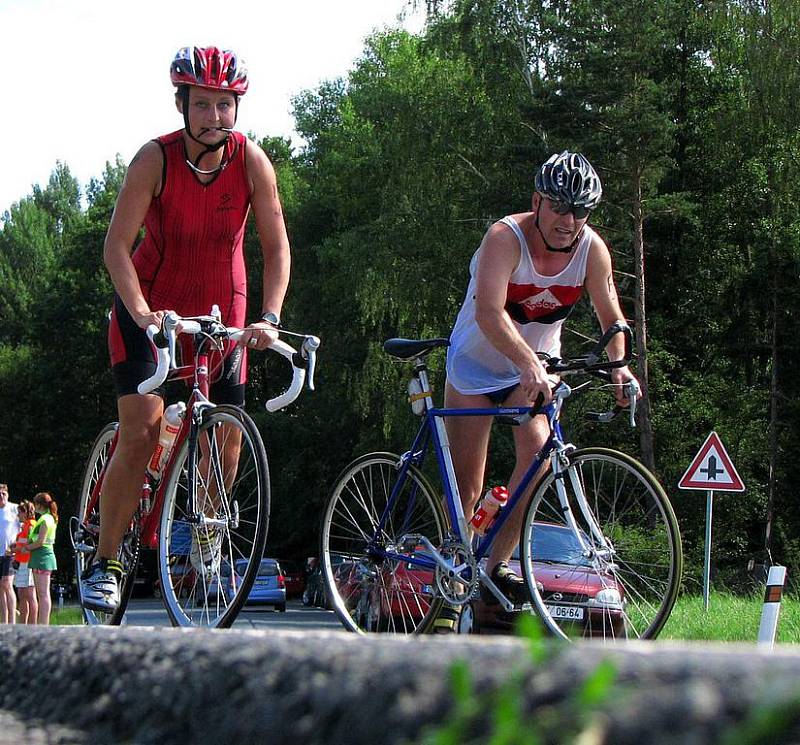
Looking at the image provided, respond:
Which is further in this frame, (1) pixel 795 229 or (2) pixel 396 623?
(1) pixel 795 229

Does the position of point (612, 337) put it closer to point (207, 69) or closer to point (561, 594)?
point (561, 594)

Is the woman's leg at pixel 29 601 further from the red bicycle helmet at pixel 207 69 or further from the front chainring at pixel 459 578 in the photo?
the red bicycle helmet at pixel 207 69

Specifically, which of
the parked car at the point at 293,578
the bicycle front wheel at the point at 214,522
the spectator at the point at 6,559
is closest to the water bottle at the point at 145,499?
the bicycle front wheel at the point at 214,522

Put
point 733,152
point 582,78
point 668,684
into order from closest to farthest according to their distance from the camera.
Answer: point 668,684, point 582,78, point 733,152

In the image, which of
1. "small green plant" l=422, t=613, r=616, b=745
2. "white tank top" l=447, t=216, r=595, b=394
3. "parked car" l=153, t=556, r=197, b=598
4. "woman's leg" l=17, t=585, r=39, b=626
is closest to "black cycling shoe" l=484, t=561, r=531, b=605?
"white tank top" l=447, t=216, r=595, b=394

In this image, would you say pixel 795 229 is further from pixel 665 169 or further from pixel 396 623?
pixel 396 623

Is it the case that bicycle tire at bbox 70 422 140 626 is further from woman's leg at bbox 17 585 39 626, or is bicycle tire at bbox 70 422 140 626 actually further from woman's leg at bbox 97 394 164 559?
woman's leg at bbox 17 585 39 626

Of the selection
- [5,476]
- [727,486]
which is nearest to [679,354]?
[727,486]

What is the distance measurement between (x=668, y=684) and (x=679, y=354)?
35.9 metres

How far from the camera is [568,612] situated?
495 centimetres

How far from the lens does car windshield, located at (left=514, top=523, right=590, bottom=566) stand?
5.05m

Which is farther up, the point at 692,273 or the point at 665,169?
the point at 665,169

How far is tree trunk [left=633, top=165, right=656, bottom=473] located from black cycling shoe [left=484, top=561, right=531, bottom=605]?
86.6ft

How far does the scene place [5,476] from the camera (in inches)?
1896
